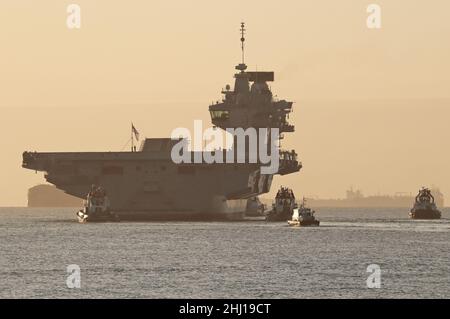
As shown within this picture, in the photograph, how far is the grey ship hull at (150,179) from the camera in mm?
160750

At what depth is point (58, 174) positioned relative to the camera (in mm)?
159125

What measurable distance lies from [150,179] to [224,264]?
7820cm

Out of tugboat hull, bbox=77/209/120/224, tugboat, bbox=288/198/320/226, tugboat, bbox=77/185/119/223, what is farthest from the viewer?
tugboat hull, bbox=77/209/120/224

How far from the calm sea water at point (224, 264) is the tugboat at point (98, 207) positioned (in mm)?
23020

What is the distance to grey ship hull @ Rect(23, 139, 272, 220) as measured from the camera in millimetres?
160750

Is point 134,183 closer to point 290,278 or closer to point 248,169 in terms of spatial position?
point 248,169

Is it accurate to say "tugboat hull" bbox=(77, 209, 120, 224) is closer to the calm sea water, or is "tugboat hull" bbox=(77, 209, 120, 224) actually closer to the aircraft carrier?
the aircraft carrier

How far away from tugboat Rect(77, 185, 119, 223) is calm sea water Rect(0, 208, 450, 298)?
23020mm

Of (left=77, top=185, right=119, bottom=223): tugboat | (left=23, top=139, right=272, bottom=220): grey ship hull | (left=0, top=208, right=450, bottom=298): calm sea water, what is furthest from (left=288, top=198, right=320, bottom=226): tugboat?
(left=77, top=185, right=119, bottom=223): tugboat

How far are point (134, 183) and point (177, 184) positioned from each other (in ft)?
18.8

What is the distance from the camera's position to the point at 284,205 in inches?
7116

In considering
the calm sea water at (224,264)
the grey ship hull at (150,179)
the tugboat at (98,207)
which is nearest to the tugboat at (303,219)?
the grey ship hull at (150,179)

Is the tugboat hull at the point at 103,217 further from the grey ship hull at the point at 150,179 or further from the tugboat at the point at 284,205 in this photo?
the tugboat at the point at 284,205
